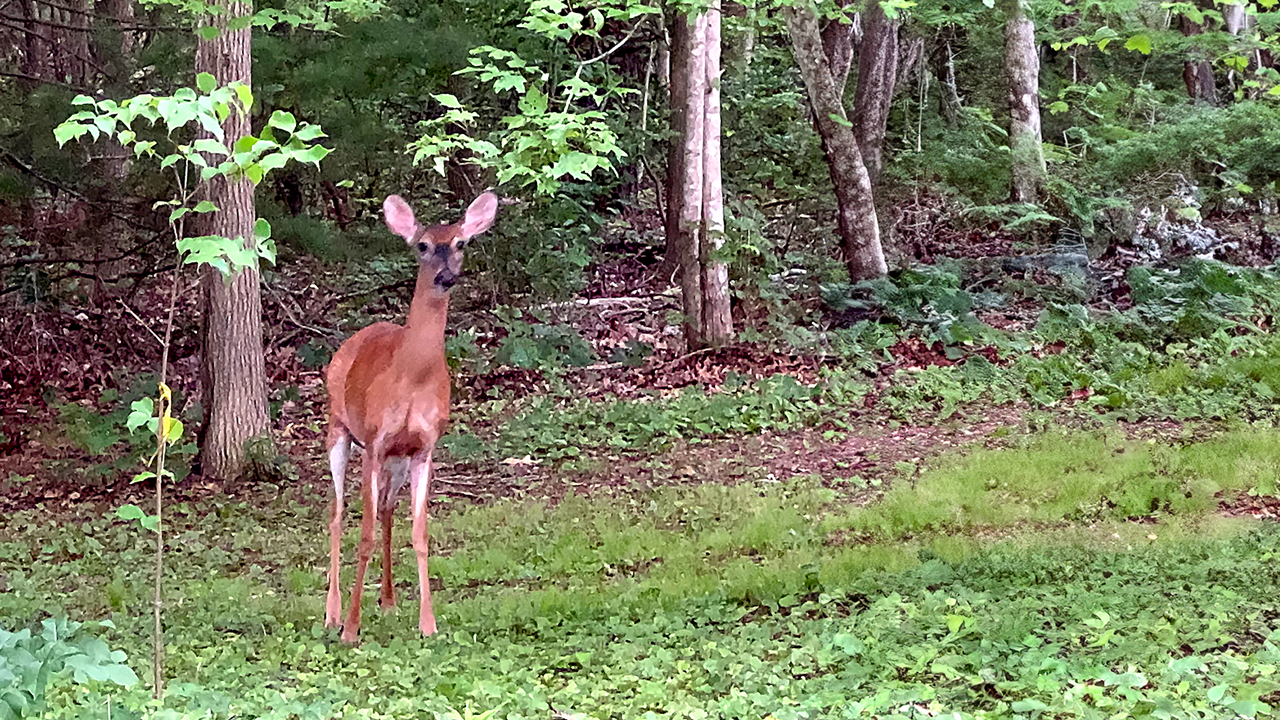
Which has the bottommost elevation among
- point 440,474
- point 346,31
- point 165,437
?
point 440,474

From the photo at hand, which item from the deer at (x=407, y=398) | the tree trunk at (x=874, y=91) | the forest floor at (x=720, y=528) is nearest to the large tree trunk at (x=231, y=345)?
the forest floor at (x=720, y=528)

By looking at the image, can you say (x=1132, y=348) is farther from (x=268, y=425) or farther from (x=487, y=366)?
(x=268, y=425)

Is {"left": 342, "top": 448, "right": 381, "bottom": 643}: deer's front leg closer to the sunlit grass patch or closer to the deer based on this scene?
the deer

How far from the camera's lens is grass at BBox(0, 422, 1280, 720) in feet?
13.6

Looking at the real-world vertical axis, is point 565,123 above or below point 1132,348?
above

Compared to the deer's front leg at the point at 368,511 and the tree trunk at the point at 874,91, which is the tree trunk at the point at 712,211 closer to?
the tree trunk at the point at 874,91

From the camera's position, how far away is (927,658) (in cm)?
443

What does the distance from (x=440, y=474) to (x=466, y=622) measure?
3.78 metres

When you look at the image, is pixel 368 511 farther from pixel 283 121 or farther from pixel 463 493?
pixel 463 493

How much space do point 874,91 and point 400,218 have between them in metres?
11.9

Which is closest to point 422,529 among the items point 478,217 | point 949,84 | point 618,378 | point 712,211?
point 478,217

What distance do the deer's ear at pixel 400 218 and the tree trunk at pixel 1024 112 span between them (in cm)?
1181

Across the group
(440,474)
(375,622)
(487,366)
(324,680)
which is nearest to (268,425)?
(440,474)

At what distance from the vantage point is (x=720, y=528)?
7.61 m
